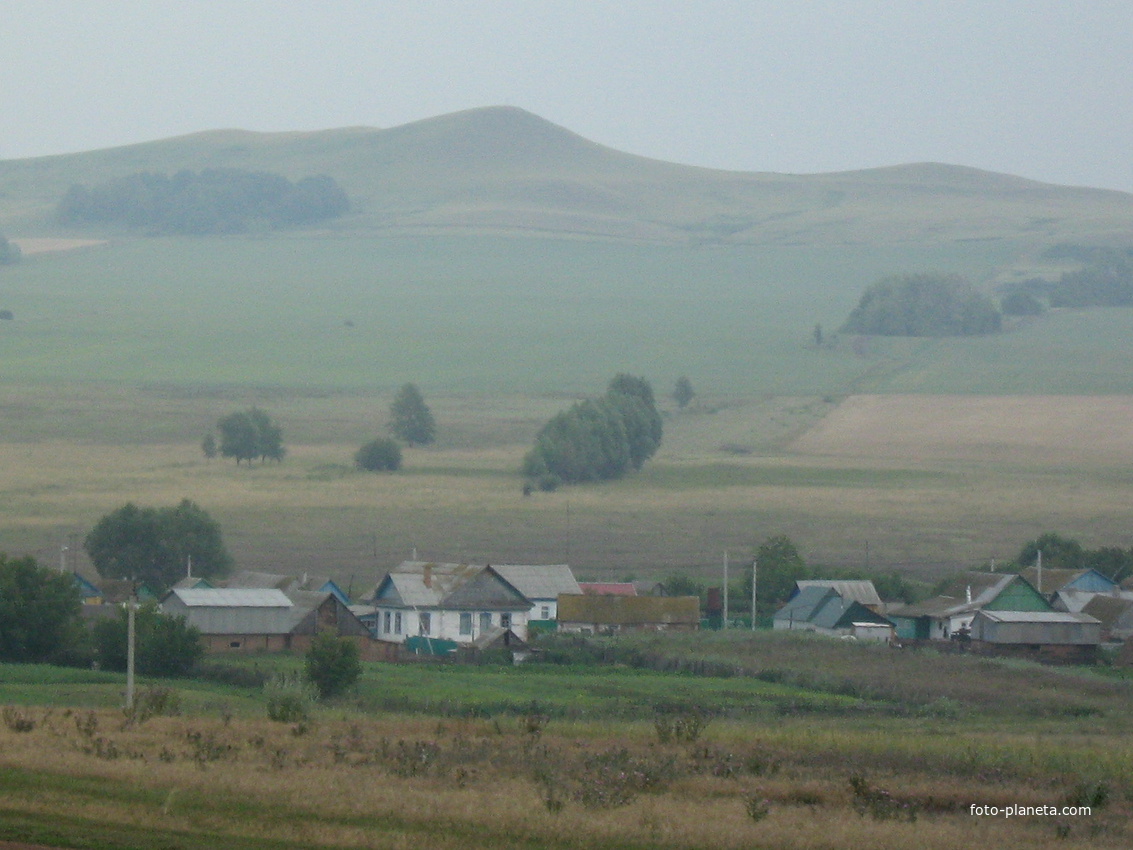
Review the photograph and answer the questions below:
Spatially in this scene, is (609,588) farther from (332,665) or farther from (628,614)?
(332,665)

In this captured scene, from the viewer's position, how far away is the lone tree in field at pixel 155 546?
6794cm

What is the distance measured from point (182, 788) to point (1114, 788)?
43.1ft

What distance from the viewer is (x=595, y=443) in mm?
100688

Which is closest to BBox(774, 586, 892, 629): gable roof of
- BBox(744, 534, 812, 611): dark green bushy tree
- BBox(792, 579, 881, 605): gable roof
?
BBox(792, 579, 881, 605): gable roof

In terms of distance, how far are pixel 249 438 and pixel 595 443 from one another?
66.4 ft

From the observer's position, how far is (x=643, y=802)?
2144 centimetres

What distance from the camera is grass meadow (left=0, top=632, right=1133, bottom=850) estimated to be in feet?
61.6

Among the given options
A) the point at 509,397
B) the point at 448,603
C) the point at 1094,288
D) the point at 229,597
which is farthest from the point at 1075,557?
the point at 1094,288

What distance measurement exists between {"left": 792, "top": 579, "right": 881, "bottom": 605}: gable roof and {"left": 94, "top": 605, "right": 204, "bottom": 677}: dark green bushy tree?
27.1m

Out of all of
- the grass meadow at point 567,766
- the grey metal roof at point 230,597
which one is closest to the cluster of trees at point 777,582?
the grey metal roof at point 230,597

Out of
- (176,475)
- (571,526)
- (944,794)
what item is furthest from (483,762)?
(176,475)

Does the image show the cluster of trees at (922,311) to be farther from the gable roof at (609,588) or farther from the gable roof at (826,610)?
the gable roof at (826,610)

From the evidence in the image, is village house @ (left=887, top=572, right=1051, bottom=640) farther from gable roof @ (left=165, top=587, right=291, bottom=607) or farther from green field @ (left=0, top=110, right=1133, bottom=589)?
gable roof @ (left=165, top=587, right=291, bottom=607)

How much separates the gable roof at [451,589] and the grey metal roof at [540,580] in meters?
1.95
